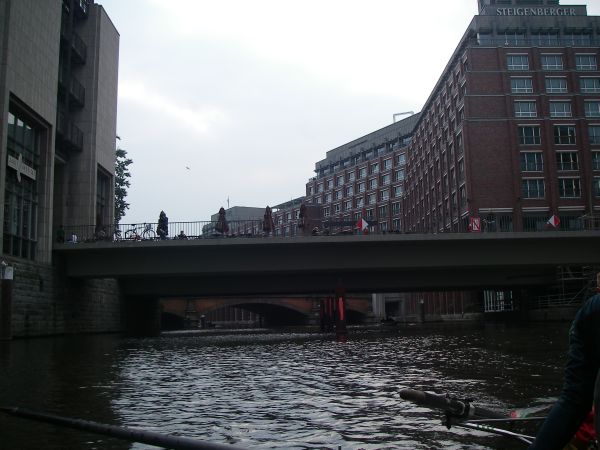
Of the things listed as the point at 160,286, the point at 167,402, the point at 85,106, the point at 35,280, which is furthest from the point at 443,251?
the point at 167,402

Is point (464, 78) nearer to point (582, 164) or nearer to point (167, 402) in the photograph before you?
point (582, 164)

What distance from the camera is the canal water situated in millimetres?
7508

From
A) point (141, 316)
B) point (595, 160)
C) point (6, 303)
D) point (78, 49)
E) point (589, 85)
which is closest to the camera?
point (6, 303)

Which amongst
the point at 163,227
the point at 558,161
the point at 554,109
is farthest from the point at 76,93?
the point at 554,109

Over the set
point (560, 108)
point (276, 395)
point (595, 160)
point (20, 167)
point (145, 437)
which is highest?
point (560, 108)

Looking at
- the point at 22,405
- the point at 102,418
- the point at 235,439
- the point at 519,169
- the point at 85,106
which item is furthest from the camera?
the point at 519,169

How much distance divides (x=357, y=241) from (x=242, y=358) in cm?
1801

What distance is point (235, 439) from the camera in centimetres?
746

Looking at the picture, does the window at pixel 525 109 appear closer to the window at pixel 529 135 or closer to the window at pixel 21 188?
the window at pixel 529 135

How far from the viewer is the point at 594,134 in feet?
250

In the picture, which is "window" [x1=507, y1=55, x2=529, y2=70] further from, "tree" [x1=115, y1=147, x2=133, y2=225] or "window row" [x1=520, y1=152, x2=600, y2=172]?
"tree" [x1=115, y1=147, x2=133, y2=225]

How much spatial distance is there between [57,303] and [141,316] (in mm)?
19459

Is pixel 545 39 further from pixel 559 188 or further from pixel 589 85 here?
pixel 559 188

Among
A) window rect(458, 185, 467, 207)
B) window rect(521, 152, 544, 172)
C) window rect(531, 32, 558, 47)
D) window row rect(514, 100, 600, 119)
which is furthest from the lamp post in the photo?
window rect(531, 32, 558, 47)
